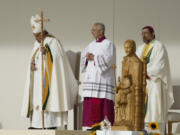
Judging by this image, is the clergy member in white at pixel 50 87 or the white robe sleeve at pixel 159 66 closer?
the clergy member in white at pixel 50 87

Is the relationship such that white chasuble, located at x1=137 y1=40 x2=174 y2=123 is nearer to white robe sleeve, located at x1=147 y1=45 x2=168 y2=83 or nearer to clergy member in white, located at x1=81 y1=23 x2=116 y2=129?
white robe sleeve, located at x1=147 y1=45 x2=168 y2=83

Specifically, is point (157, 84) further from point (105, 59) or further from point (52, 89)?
point (52, 89)

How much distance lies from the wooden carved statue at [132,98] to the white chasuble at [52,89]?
324 centimetres

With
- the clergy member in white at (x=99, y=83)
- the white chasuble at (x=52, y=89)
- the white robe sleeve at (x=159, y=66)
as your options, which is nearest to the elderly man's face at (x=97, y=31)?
the clergy member in white at (x=99, y=83)

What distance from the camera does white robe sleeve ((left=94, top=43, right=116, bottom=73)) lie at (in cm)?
769

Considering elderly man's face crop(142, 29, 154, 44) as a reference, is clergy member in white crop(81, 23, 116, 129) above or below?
below

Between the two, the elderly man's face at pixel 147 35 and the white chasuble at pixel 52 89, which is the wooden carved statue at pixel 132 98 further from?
the elderly man's face at pixel 147 35

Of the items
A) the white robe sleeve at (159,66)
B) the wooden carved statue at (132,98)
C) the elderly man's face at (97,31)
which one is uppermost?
the elderly man's face at (97,31)

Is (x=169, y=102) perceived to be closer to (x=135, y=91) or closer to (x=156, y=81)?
(x=156, y=81)

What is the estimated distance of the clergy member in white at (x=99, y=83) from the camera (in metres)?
7.67

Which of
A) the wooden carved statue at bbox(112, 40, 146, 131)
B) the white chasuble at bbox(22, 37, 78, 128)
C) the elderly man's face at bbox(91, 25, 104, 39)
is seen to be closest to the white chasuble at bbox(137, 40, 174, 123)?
the elderly man's face at bbox(91, 25, 104, 39)

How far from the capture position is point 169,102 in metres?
8.41

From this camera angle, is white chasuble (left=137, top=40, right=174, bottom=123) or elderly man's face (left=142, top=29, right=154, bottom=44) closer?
white chasuble (left=137, top=40, right=174, bottom=123)

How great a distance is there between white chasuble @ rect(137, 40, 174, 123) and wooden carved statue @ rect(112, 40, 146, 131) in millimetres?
3506
